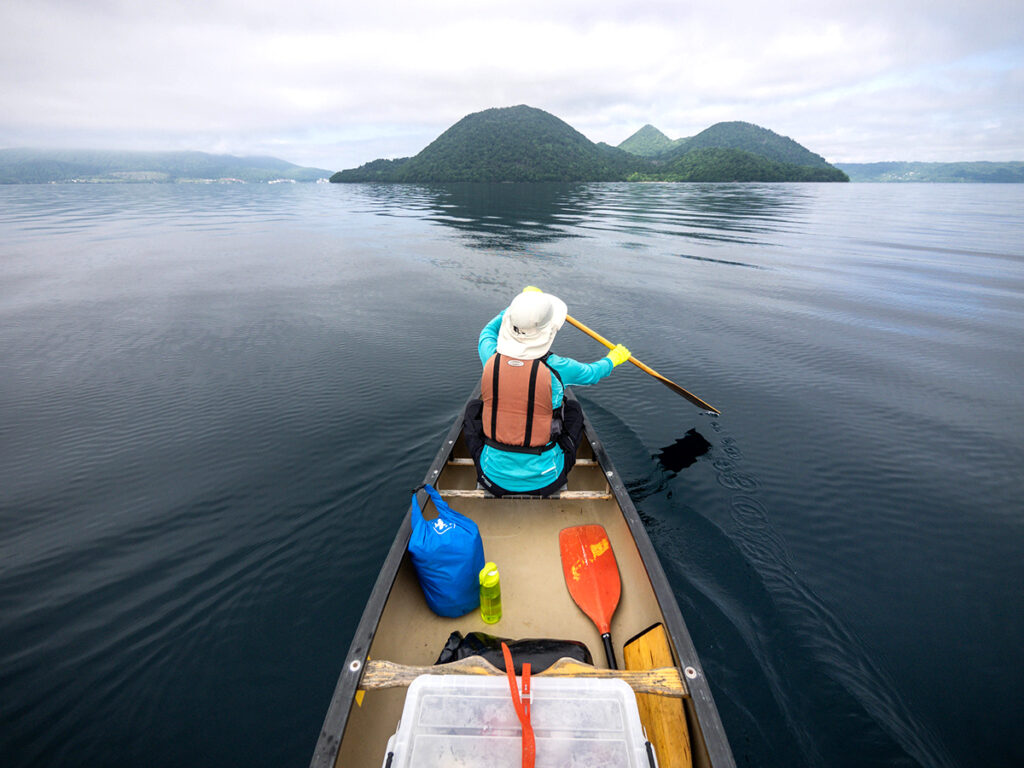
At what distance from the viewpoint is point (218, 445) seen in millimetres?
8359

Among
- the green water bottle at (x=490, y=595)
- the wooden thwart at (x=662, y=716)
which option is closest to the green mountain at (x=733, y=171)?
the wooden thwart at (x=662, y=716)

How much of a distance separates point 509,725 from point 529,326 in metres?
3.24

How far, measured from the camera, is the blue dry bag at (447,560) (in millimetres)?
4016

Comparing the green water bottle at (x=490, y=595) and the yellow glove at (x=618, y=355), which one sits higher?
the yellow glove at (x=618, y=355)

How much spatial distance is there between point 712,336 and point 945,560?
877cm

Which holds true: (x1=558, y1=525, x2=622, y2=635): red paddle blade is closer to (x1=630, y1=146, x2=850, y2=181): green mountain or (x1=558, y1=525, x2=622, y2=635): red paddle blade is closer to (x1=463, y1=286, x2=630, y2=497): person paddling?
(x1=463, y1=286, x2=630, y2=497): person paddling

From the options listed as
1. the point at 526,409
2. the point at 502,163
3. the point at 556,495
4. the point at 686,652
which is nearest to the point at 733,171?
the point at 502,163

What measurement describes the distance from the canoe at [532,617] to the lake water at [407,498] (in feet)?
4.27

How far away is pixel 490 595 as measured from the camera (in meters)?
4.11

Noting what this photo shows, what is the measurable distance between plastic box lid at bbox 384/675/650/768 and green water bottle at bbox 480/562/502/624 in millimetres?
1303

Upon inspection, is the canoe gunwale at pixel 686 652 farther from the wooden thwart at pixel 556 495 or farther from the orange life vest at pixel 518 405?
the orange life vest at pixel 518 405

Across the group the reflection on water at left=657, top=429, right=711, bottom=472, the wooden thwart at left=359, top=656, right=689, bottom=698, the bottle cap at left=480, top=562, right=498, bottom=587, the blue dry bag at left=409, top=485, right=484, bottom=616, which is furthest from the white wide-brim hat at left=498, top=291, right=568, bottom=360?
the reflection on water at left=657, top=429, right=711, bottom=472

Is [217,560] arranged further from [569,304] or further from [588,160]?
[588,160]

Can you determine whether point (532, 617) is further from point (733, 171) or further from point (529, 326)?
point (733, 171)
